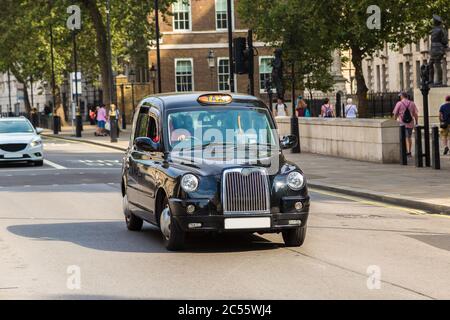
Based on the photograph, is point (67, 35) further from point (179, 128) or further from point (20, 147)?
point (179, 128)

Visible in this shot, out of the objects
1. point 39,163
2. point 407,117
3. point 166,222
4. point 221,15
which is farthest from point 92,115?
point 166,222

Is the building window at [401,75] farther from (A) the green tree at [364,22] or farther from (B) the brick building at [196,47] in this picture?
(A) the green tree at [364,22]

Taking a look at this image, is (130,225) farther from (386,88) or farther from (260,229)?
(386,88)

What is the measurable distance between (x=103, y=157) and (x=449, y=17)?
22.0 meters

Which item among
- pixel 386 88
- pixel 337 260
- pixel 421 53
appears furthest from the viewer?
pixel 386 88

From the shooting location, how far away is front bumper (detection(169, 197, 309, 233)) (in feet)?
41.9

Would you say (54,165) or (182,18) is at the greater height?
(182,18)

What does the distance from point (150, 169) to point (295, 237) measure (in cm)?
206

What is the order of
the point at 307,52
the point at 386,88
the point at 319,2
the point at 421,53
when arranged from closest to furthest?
the point at 319,2 → the point at 307,52 → the point at 421,53 → the point at 386,88

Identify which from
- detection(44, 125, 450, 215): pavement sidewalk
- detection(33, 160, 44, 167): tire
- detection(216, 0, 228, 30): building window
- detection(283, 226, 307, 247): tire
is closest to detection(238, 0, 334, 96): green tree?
detection(216, 0, 228, 30): building window

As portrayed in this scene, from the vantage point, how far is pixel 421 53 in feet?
250

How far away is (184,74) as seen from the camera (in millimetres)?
79188

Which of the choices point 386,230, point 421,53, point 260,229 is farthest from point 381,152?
point 421,53

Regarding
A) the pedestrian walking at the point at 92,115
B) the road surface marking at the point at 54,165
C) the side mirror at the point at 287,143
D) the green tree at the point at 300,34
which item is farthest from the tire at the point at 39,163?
the pedestrian walking at the point at 92,115
